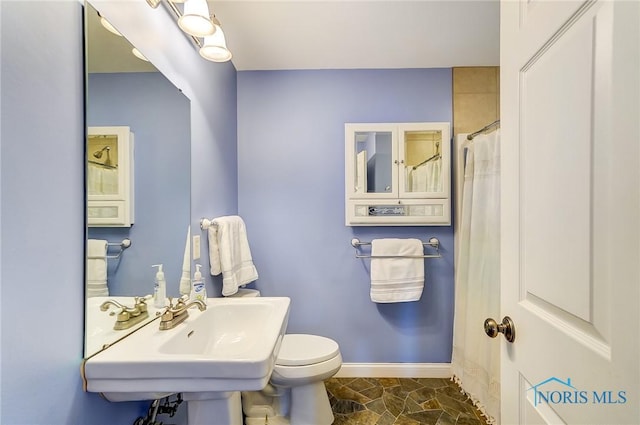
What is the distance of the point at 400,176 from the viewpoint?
1.96m

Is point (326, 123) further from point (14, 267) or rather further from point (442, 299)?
point (14, 267)

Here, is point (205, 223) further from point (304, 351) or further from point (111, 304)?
point (304, 351)

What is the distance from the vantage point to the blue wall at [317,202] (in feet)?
6.80

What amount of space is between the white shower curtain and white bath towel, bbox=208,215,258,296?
142cm

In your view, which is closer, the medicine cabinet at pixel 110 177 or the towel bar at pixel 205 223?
the medicine cabinet at pixel 110 177

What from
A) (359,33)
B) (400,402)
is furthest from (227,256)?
(359,33)

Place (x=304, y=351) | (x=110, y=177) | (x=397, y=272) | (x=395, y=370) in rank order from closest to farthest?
(x=110, y=177)
(x=304, y=351)
(x=397, y=272)
(x=395, y=370)

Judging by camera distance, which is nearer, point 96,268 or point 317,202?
point 96,268

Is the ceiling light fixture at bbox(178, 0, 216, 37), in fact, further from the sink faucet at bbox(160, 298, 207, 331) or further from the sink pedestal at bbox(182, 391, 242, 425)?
the sink pedestal at bbox(182, 391, 242, 425)

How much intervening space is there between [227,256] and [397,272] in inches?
45.8

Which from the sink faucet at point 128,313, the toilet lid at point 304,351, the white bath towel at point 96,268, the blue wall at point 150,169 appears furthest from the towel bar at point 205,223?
the toilet lid at point 304,351

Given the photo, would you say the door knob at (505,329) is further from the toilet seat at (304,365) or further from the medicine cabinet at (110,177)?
the medicine cabinet at (110,177)

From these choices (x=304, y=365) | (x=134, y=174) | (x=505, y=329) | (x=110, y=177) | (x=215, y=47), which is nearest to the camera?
(x=505, y=329)

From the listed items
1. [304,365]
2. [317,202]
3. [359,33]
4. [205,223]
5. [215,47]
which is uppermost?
[359,33]
